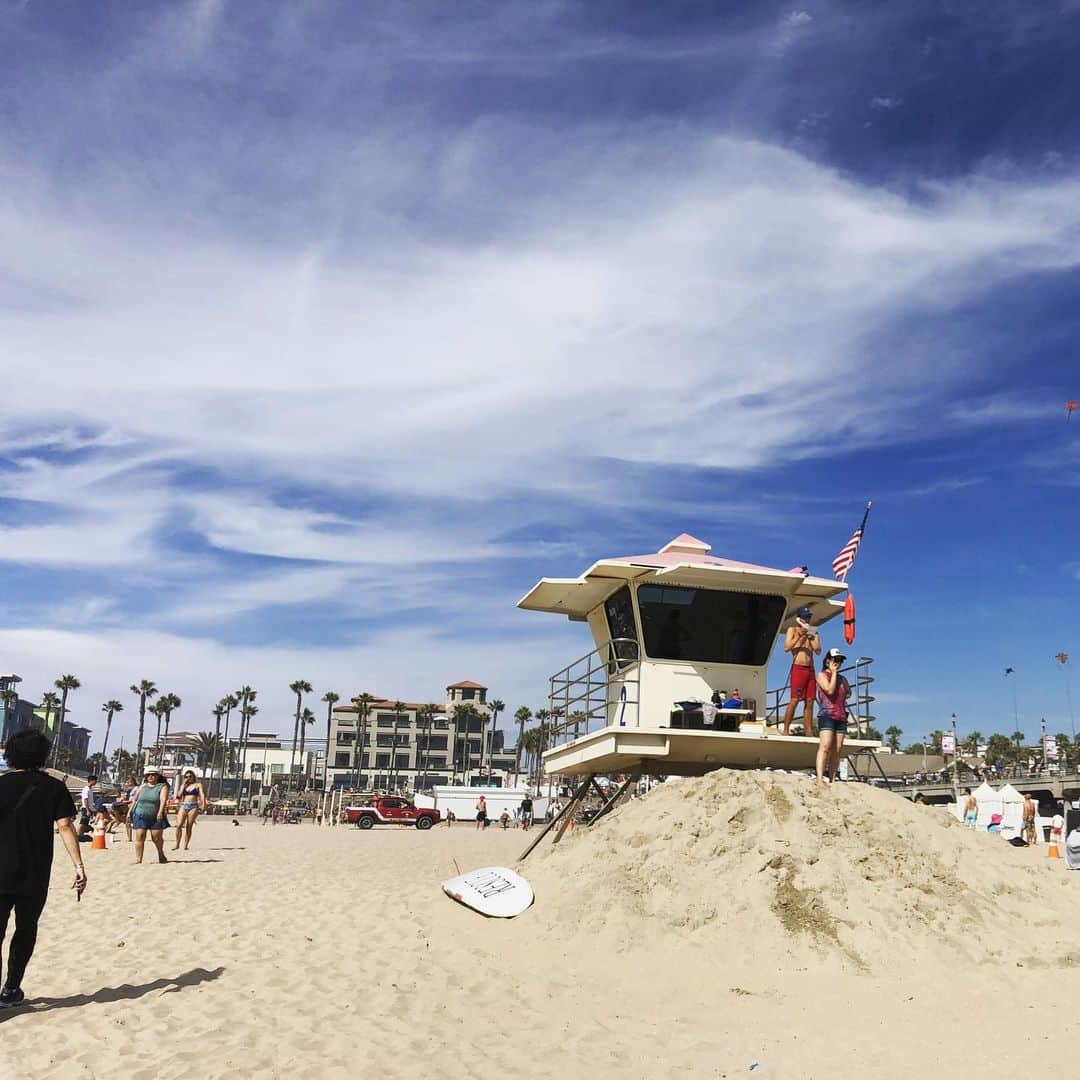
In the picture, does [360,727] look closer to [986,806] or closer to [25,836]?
[986,806]

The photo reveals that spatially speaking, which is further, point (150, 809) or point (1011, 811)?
point (1011, 811)

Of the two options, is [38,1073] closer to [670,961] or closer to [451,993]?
[451,993]

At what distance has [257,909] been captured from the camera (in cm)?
1288

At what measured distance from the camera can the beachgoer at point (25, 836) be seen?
6.99 m

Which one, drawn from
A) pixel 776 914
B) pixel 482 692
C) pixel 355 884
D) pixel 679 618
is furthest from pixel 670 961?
pixel 482 692

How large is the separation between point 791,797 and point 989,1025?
369cm

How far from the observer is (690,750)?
14.8 metres

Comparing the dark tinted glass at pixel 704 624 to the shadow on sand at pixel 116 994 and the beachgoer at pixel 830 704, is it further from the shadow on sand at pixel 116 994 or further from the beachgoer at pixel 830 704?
the shadow on sand at pixel 116 994

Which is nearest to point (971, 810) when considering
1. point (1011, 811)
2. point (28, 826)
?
point (1011, 811)

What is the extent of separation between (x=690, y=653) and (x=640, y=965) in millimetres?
6697

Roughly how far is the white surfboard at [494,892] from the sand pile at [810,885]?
0.85ft

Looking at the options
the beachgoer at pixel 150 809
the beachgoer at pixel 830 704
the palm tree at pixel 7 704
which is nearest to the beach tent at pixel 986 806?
the beachgoer at pixel 830 704

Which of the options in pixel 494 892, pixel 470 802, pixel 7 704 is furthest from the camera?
pixel 7 704

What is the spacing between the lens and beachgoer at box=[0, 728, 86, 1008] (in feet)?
22.9
